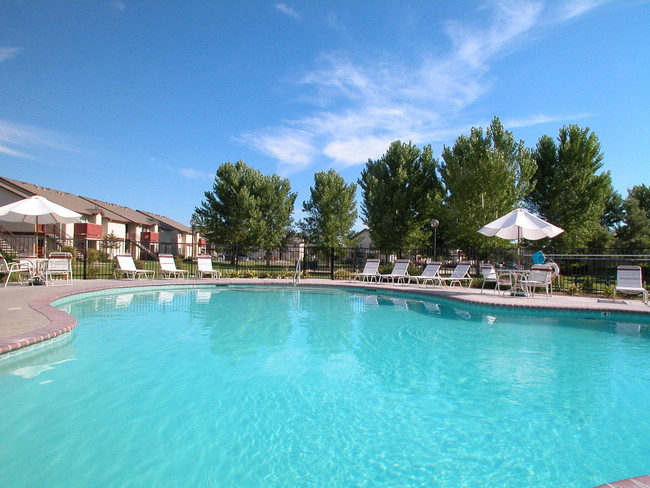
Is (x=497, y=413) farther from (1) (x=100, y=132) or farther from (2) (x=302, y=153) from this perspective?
(1) (x=100, y=132)

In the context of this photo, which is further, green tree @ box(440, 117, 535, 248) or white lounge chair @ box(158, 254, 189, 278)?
green tree @ box(440, 117, 535, 248)

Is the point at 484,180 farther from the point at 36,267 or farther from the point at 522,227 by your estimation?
the point at 36,267

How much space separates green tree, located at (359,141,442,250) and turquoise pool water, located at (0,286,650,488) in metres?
19.1

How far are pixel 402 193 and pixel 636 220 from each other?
63.7 ft

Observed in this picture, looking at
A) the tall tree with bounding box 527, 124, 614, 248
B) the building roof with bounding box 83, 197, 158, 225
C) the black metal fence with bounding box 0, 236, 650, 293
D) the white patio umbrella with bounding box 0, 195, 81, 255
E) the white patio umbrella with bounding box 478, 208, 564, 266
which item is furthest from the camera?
the building roof with bounding box 83, 197, 158, 225

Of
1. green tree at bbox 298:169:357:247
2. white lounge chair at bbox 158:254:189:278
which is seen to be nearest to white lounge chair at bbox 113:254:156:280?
white lounge chair at bbox 158:254:189:278

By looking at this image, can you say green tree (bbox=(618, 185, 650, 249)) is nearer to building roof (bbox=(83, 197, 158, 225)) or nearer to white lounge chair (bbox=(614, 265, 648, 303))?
white lounge chair (bbox=(614, 265, 648, 303))

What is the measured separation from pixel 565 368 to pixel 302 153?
1491cm

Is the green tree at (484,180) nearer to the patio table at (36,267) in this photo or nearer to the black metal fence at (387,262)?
the black metal fence at (387,262)

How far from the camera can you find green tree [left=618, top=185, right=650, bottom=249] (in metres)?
28.4

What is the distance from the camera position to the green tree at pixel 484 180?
21453 millimetres

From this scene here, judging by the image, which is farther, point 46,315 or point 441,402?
point 46,315

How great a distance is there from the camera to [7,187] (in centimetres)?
2644

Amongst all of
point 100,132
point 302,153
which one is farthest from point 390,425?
point 100,132
